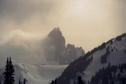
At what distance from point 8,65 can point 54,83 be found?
1368 centimetres

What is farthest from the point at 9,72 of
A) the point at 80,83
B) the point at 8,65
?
the point at 80,83

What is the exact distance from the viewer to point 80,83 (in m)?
84.5

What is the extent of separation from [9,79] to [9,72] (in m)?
1.31

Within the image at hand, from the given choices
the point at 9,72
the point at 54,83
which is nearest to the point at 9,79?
the point at 9,72

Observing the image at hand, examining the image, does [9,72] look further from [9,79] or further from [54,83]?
[54,83]

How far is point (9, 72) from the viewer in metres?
90.0

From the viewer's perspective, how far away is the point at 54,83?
10062 centimetres

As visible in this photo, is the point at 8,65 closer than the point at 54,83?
Yes

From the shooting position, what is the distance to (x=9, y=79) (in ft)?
297

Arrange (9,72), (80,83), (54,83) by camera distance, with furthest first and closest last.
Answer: (54,83) → (9,72) → (80,83)

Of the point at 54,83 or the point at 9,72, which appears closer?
the point at 9,72

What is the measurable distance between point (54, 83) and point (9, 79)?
12639 millimetres

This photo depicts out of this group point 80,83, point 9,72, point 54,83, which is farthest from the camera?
point 54,83

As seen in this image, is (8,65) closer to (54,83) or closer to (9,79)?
(9,79)
